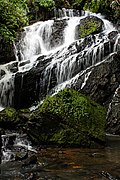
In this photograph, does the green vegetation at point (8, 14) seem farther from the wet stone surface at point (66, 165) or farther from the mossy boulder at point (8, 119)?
the wet stone surface at point (66, 165)

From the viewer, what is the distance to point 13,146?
26.5 feet

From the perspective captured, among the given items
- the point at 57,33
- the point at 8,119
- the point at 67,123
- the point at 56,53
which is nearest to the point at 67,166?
the point at 67,123

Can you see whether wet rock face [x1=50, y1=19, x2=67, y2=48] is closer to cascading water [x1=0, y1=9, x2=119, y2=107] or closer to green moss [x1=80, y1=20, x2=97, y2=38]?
cascading water [x1=0, y1=9, x2=119, y2=107]

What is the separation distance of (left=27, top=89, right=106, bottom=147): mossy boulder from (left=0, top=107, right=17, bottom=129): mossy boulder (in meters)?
1.79

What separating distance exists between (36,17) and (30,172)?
17678 mm

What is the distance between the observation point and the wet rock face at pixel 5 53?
17344 mm

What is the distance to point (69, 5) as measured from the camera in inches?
939

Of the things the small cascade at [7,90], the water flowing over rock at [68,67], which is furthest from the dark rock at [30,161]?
the small cascade at [7,90]

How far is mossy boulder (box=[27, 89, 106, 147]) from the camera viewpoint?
8.02 metres

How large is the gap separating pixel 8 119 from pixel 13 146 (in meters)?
2.28

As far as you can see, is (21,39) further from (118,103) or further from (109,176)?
(109,176)

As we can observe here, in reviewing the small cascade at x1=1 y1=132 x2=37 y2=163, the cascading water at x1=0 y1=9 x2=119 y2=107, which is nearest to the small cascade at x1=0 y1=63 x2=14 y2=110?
the cascading water at x1=0 y1=9 x2=119 y2=107

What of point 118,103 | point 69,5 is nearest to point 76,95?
point 118,103

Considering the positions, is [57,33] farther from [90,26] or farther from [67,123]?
[67,123]
